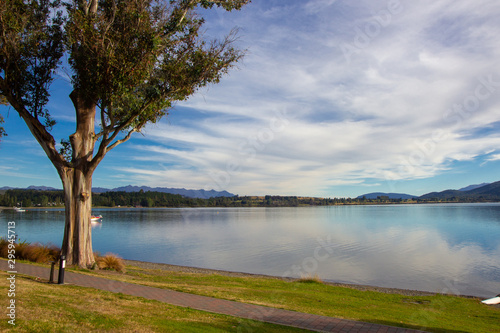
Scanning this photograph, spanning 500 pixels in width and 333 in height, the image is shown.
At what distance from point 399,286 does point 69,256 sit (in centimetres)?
1761

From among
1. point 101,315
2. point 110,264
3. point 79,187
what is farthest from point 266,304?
point 79,187

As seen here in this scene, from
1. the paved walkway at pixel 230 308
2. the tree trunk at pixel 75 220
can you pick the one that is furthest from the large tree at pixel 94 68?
the paved walkway at pixel 230 308

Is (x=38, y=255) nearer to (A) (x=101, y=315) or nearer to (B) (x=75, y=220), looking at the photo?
(B) (x=75, y=220)

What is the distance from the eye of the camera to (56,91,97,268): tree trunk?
1406 centimetres

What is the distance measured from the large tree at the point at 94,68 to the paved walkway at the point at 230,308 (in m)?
3.95

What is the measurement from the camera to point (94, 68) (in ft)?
43.4

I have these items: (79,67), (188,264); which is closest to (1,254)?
(79,67)

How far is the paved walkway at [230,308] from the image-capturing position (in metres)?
7.20

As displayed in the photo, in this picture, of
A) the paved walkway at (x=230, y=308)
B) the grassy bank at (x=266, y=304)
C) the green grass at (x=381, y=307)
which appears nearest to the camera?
the grassy bank at (x=266, y=304)

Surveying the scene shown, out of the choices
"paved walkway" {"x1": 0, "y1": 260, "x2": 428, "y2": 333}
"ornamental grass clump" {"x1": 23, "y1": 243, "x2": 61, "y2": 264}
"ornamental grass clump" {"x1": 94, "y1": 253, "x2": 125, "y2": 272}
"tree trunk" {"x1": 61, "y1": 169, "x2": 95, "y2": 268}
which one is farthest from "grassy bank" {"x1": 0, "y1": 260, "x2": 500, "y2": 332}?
"ornamental grass clump" {"x1": 23, "y1": 243, "x2": 61, "y2": 264}

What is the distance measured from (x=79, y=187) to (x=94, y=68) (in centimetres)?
492

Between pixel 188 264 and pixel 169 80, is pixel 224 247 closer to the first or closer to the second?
pixel 188 264

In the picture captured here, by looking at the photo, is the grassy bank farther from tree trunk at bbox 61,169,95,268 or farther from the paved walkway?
tree trunk at bbox 61,169,95,268

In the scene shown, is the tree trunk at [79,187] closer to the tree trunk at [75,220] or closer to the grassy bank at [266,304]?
the tree trunk at [75,220]
